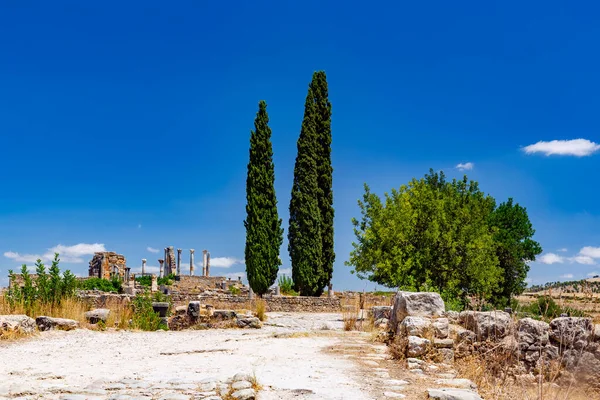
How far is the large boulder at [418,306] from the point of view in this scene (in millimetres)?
10109

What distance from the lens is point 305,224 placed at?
29.2 m

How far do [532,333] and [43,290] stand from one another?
11.5 m

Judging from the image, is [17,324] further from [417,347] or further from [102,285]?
[102,285]

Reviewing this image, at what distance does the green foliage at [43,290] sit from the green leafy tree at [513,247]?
26982mm

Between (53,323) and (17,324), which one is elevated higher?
(17,324)

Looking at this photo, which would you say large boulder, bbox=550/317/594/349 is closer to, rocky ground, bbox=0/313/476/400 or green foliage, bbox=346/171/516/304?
rocky ground, bbox=0/313/476/400

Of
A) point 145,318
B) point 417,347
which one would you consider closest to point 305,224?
point 145,318

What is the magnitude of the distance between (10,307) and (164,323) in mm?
3800

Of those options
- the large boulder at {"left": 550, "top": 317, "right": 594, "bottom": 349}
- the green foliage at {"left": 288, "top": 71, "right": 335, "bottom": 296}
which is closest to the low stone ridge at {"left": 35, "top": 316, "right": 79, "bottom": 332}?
the large boulder at {"left": 550, "top": 317, "right": 594, "bottom": 349}

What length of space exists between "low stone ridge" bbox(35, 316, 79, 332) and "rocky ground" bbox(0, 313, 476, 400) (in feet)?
2.04

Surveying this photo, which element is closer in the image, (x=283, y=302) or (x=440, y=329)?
(x=440, y=329)

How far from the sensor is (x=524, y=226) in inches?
1427

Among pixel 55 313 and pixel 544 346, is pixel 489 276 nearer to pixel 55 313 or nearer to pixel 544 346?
pixel 544 346

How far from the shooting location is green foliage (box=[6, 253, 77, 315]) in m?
13.4
